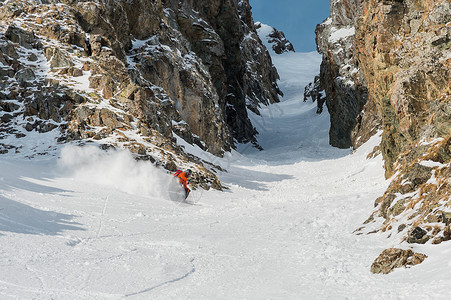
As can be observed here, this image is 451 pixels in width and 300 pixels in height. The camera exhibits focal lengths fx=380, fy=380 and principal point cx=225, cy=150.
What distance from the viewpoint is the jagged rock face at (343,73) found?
42750 mm

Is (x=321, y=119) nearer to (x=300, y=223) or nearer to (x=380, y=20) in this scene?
(x=380, y=20)

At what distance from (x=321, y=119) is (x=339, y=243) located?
5581 centimetres

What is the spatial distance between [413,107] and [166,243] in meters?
9.78

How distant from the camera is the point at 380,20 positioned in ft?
50.3

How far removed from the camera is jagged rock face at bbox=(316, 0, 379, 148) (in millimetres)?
42750

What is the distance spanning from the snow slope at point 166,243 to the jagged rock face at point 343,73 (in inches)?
1144

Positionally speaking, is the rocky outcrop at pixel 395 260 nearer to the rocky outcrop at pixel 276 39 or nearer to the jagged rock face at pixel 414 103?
the jagged rock face at pixel 414 103

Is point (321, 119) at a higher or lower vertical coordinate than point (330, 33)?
lower

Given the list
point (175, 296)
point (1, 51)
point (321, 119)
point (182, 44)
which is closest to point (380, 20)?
point (175, 296)

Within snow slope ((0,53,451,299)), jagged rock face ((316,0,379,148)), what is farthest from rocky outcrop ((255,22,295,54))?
snow slope ((0,53,451,299))

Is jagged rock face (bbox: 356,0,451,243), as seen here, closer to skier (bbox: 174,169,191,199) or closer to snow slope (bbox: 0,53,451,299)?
snow slope (bbox: 0,53,451,299)

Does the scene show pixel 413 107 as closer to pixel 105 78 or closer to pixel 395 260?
pixel 395 260

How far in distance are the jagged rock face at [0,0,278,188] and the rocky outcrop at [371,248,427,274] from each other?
13.1 m

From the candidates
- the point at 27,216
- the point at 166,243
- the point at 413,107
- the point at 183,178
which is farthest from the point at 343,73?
the point at 27,216
